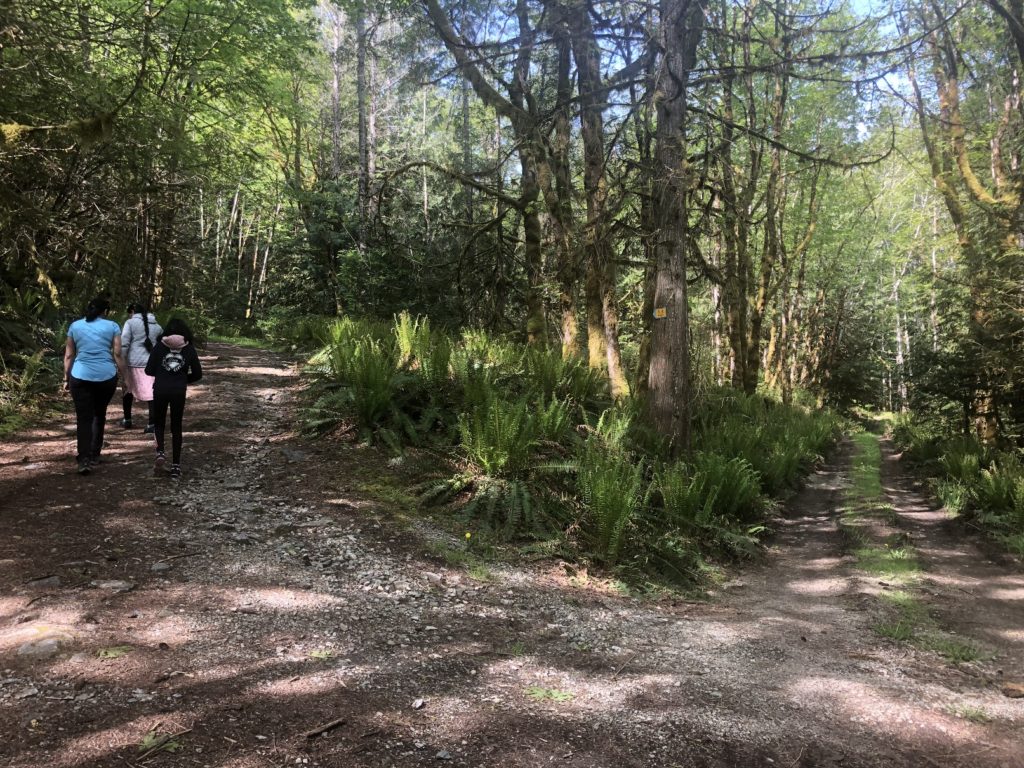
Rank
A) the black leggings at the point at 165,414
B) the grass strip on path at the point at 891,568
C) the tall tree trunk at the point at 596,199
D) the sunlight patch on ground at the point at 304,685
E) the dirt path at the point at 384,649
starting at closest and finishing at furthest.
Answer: the dirt path at the point at 384,649, the sunlight patch on ground at the point at 304,685, the grass strip on path at the point at 891,568, the black leggings at the point at 165,414, the tall tree trunk at the point at 596,199

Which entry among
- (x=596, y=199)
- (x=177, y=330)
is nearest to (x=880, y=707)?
(x=177, y=330)

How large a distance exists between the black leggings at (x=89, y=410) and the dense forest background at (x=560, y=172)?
1.02 metres

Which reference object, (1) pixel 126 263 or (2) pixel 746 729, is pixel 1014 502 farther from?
(1) pixel 126 263

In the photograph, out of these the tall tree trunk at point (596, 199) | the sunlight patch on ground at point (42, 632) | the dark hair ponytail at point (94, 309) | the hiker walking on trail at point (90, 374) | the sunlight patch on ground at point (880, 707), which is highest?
the tall tree trunk at point (596, 199)

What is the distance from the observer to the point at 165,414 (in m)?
6.09

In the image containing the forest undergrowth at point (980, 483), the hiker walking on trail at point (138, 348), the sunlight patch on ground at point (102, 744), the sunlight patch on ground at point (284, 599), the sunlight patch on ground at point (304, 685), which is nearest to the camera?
Result: the sunlight patch on ground at point (102, 744)

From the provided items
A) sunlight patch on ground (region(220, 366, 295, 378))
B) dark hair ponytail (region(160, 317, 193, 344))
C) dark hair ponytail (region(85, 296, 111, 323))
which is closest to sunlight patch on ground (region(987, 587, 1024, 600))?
dark hair ponytail (region(160, 317, 193, 344))

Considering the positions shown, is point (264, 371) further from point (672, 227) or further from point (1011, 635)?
point (1011, 635)

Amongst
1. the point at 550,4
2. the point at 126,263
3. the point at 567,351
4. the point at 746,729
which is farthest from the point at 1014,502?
the point at 126,263

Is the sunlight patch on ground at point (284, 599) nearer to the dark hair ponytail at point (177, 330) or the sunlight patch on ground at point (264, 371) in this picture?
the dark hair ponytail at point (177, 330)

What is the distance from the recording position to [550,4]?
8.83m

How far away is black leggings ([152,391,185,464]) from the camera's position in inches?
238

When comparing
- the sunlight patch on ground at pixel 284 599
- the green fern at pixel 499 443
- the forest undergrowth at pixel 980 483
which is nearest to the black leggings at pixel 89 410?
the sunlight patch on ground at pixel 284 599

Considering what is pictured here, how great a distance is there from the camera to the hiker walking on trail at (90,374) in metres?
5.87
